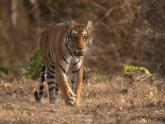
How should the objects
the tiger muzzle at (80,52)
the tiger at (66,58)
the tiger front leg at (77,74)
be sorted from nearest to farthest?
1. the tiger muzzle at (80,52)
2. the tiger at (66,58)
3. the tiger front leg at (77,74)

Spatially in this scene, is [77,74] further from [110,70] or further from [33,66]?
[110,70]

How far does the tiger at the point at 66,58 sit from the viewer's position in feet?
42.0

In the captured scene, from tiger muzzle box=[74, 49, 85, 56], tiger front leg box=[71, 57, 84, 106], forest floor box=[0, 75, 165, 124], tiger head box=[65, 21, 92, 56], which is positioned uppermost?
tiger head box=[65, 21, 92, 56]

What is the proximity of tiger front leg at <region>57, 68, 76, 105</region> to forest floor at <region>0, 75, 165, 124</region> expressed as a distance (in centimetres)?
16

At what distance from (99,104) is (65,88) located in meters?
0.61

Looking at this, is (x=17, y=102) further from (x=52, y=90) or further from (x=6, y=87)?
(x=6, y=87)

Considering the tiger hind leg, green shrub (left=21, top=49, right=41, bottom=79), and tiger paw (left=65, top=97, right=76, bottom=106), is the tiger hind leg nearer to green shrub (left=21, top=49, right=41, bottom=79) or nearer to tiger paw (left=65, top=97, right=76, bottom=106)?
tiger paw (left=65, top=97, right=76, bottom=106)

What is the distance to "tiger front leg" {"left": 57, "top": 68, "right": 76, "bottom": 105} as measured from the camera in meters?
Result: 12.7

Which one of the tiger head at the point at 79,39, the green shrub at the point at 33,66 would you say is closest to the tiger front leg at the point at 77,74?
the tiger head at the point at 79,39

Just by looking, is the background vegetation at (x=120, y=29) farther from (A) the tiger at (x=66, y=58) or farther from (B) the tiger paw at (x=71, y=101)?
(B) the tiger paw at (x=71, y=101)

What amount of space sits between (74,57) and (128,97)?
1376 millimetres

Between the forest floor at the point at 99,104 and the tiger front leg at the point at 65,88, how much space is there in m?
0.16

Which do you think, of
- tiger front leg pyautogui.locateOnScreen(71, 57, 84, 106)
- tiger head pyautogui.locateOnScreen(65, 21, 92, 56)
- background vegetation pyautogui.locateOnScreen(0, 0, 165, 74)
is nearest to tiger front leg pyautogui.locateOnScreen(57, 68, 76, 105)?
tiger front leg pyautogui.locateOnScreen(71, 57, 84, 106)

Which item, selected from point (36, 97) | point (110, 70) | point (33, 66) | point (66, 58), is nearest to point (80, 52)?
point (66, 58)
